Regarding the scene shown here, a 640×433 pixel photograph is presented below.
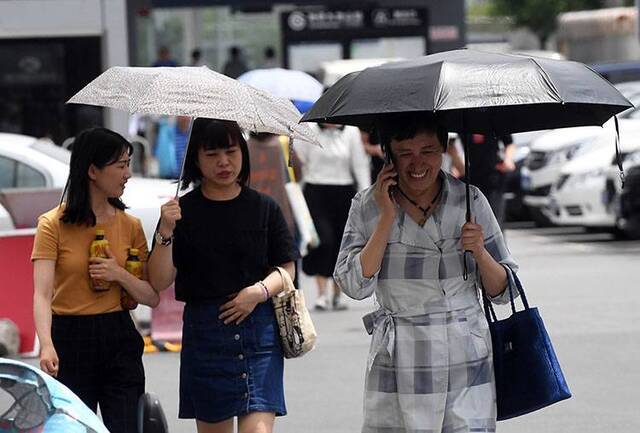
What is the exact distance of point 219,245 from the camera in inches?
227

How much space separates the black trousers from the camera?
18.6 ft

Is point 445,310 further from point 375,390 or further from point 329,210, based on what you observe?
point 329,210

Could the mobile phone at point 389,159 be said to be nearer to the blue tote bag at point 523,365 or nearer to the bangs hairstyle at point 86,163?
the blue tote bag at point 523,365

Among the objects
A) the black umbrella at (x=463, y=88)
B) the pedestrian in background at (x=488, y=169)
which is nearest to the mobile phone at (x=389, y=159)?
the black umbrella at (x=463, y=88)

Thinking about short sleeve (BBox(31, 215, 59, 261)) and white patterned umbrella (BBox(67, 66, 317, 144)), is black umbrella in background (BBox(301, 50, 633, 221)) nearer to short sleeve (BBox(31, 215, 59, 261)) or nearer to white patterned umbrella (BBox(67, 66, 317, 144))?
white patterned umbrella (BBox(67, 66, 317, 144))

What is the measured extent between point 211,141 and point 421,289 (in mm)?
1160

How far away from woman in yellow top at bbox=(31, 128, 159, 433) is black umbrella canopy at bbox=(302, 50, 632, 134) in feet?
2.96

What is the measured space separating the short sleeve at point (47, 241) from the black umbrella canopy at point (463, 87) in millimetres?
1075

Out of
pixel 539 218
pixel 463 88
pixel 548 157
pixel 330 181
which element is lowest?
pixel 539 218

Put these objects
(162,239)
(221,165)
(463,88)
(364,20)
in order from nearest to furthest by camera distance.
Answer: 1. (463,88)
2. (162,239)
3. (221,165)
4. (364,20)

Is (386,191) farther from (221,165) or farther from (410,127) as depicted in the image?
(221,165)

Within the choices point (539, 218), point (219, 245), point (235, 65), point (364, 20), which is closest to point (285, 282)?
point (219, 245)

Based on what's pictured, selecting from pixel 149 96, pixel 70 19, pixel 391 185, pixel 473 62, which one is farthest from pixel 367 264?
pixel 70 19

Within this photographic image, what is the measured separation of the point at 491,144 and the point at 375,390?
792 cm
